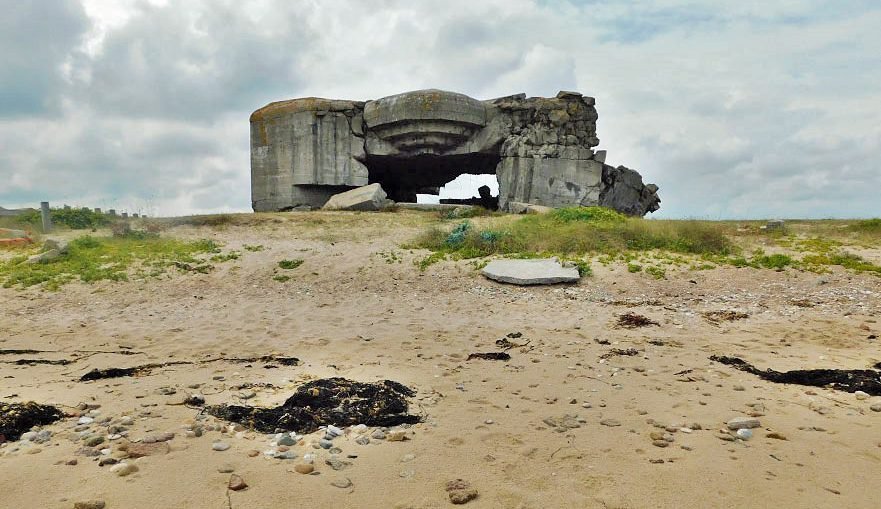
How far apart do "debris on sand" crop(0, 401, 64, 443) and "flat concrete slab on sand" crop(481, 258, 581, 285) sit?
695 cm

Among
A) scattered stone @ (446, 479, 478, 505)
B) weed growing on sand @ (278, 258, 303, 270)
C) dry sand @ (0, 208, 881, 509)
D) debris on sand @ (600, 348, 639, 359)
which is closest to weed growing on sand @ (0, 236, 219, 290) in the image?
dry sand @ (0, 208, 881, 509)

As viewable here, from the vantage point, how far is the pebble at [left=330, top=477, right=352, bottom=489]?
3.14 metres

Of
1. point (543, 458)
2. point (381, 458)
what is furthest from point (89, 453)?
A: point (543, 458)

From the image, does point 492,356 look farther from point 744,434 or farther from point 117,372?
point 117,372

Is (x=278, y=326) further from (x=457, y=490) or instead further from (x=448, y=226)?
(x=448, y=226)

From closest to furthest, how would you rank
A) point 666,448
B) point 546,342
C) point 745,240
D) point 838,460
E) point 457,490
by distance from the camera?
1. point 457,490
2. point 838,460
3. point 666,448
4. point 546,342
5. point 745,240

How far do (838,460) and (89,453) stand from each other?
469 centimetres

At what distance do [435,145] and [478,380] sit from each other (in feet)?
52.4

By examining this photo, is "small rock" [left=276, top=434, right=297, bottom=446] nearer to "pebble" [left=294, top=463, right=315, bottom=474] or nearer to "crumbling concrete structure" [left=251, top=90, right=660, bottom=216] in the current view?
"pebble" [left=294, top=463, right=315, bottom=474]

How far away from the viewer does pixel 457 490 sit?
306cm

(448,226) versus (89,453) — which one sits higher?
(448,226)

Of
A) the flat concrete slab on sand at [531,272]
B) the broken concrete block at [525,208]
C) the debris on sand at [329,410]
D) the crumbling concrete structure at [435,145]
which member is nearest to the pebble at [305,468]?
the debris on sand at [329,410]

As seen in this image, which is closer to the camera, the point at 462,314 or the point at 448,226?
the point at 462,314

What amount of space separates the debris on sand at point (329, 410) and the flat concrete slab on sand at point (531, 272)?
504 cm
